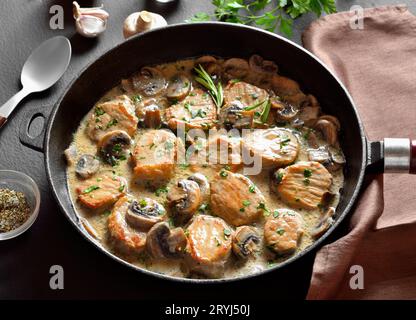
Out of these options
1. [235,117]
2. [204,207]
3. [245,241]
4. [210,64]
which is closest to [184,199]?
[204,207]

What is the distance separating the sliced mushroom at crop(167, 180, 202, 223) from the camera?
3.47 meters

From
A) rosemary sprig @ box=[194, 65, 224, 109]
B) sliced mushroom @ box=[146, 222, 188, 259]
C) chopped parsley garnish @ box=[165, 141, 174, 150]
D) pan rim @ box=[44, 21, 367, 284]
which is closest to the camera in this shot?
pan rim @ box=[44, 21, 367, 284]

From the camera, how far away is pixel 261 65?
160 inches

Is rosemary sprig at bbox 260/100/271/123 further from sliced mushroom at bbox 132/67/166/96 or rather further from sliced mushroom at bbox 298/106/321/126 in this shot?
sliced mushroom at bbox 132/67/166/96

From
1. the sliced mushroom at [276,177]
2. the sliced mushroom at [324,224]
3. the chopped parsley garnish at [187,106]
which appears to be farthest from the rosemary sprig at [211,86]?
the sliced mushroom at [324,224]

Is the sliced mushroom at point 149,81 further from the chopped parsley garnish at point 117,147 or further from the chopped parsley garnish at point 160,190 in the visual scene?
the chopped parsley garnish at point 160,190

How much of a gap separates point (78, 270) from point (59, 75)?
49.4 inches

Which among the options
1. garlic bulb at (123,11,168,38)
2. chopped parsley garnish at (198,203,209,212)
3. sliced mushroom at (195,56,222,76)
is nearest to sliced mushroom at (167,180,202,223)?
chopped parsley garnish at (198,203,209,212)

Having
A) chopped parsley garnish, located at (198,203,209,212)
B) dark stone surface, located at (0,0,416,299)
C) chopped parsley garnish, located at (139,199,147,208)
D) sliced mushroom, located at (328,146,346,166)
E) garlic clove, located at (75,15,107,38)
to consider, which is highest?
garlic clove, located at (75,15,107,38)

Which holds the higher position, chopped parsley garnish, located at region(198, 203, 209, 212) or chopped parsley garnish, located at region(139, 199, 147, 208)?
chopped parsley garnish, located at region(139, 199, 147, 208)

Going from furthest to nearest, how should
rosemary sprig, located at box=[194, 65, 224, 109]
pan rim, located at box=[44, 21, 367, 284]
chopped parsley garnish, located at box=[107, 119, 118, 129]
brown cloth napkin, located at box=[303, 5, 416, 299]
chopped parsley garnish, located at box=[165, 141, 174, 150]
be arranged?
1. rosemary sprig, located at box=[194, 65, 224, 109]
2. chopped parsley garnish, located at box=[107, 119, 118, 129]
3. chopped parsley garnish, located at box=[165, 141, 174, 150]
4. brown cloth napkin, located at box=[303, 5, 416, 299]
5. pan rim, located at box=[44, 21, 367, 284]

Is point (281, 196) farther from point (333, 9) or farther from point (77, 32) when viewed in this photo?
point (77, 32)

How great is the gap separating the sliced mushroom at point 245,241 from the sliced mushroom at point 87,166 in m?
0.82

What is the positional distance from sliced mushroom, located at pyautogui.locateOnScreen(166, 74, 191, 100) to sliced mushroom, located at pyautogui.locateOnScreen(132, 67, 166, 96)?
5 centimetres
